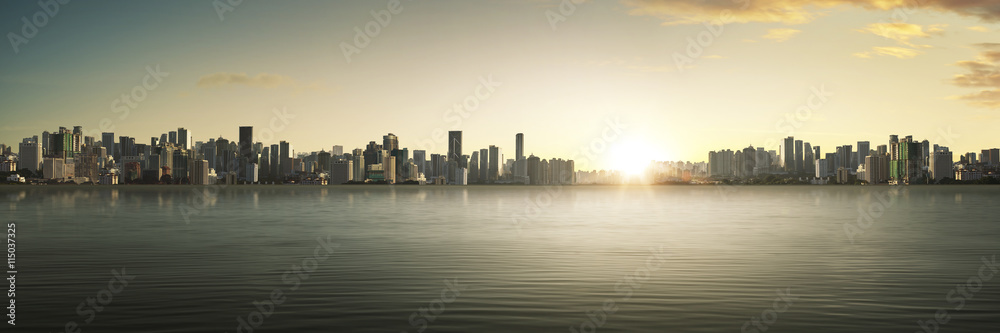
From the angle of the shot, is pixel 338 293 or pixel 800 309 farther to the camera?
pixel 338 293

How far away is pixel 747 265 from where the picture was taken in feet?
147

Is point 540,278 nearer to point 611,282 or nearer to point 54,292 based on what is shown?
point 611,282

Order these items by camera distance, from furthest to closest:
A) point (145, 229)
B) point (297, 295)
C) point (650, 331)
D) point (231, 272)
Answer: point (145, 229) < point (231, 272) < point (297, 295) < point (650, 331)

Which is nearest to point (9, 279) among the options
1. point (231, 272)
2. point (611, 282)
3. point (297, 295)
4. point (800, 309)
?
point (231, 272)

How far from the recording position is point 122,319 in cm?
2664

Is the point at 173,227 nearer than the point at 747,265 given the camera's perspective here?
No

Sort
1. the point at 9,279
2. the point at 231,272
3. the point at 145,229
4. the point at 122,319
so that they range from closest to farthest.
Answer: the point at 122,319 < the point at 9,279 < the point at 231,272 < the point at 145,229

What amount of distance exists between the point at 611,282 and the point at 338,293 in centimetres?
1407

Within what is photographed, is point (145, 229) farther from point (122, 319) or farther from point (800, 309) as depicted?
point (800, 309)

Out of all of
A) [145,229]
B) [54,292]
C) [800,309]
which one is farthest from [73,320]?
[145,229]

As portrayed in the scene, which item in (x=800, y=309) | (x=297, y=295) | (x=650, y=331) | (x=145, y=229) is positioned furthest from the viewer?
(x=145, y=229)

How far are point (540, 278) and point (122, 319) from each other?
20195 mm

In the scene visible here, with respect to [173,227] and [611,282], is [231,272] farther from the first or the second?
[173,227]

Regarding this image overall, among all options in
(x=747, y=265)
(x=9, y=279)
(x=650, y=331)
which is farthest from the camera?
(x=747, y=265)
